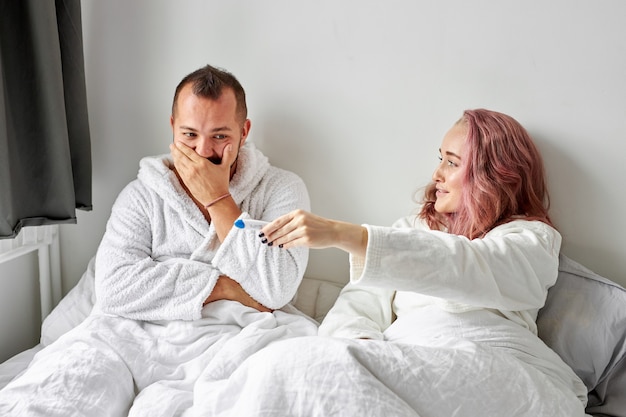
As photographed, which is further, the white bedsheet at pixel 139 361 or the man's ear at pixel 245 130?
the man's ear at pixel 245 130

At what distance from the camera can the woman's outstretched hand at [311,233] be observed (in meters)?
1.20

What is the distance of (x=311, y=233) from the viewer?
1.20 meters

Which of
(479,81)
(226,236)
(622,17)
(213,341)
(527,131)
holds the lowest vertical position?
(213,341)

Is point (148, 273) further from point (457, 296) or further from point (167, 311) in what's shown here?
point (457, 296)

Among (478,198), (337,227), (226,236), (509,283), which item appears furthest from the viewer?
(226,236)

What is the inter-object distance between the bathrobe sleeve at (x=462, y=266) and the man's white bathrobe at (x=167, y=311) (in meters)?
0.41

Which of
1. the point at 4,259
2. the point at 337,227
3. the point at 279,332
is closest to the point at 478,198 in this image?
the point at 337,227

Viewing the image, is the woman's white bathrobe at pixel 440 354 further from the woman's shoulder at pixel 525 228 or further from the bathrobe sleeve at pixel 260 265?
the bathrobe sleeve at pixel 260 265

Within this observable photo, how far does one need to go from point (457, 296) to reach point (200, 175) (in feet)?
2.51

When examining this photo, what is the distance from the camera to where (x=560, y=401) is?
126cm

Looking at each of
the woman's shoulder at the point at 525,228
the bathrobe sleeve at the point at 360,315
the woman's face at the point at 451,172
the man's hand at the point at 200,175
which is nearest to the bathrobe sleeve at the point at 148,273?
the man's hand at the point at 200,175

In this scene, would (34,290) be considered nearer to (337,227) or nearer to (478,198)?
(337,227)

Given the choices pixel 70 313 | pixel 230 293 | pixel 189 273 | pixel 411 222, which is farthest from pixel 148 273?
pixel 411 222

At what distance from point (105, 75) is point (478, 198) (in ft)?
4.26
